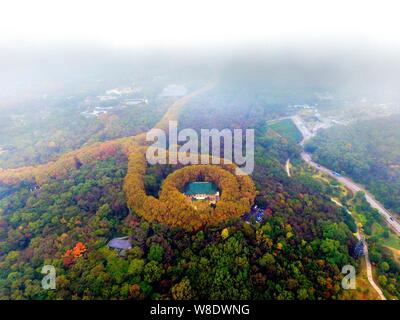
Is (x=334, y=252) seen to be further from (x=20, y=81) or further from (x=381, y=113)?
(x=20, y=81)

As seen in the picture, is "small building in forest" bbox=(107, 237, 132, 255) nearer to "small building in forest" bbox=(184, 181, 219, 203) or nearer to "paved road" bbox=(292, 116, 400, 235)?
"small building in forest" bbox=(184, 181, 219, 203)

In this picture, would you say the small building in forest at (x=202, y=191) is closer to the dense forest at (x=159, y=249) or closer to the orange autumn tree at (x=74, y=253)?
the dense forest at (x=159, y=249)

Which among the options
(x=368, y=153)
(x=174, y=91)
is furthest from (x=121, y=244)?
(x=174, y=91)

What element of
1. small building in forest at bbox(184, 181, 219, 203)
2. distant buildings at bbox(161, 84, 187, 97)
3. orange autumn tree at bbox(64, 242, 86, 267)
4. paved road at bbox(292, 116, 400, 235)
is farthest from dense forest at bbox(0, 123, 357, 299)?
distant buildings at bbox(161, 84, 187, 97)

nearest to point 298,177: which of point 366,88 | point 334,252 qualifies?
point 334,252

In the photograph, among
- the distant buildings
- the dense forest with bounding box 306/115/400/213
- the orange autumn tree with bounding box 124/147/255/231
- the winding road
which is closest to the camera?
the winding road
